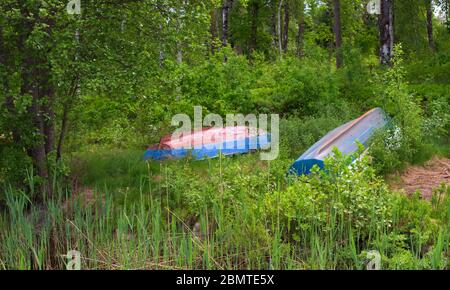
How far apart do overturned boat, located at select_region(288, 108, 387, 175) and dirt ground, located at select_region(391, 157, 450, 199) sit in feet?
2.66

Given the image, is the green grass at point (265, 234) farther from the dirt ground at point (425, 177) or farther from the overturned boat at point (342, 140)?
the overturned boat at point (342, 140)

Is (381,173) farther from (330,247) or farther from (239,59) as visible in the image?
(239,59)

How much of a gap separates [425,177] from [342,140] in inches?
58.8

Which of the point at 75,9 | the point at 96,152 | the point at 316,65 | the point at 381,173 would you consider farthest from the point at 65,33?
the point at 316,65

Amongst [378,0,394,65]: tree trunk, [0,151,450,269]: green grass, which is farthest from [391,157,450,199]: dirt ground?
[378,0,394,65]: tree trunk

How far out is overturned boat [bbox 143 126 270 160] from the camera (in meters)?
9.73

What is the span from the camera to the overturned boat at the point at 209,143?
973 cm

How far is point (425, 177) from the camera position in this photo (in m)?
8.38

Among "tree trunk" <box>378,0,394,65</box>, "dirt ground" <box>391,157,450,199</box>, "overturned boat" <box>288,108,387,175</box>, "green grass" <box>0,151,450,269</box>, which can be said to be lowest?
"green grass" <box>0,151,450,269</box>

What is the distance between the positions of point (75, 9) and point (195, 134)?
3885 millimetres

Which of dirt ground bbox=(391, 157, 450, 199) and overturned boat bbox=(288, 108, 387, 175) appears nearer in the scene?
dirt ground bbox=(391, 157, 450, 199)

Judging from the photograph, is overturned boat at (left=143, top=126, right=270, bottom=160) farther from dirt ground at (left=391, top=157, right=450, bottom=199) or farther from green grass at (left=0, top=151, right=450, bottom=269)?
green grass at (left=0, top=151, right=450, bottom=269)

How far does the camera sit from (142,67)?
26.3 feet

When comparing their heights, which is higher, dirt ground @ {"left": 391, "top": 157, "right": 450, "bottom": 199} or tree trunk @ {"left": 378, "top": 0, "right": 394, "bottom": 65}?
tree trunk @ {"left": 378, "top": 0, "right": 394, "bottom": 65}
